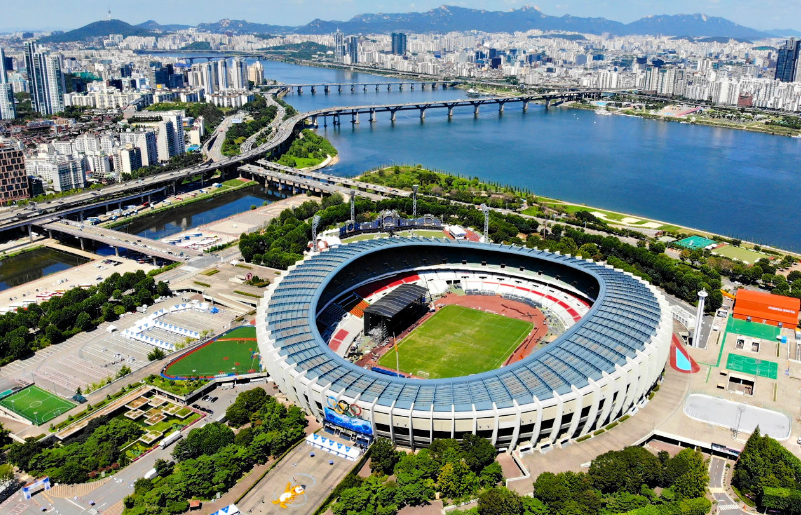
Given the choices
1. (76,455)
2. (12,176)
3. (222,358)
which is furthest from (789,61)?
(76,455)

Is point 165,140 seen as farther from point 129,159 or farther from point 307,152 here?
point 307,152

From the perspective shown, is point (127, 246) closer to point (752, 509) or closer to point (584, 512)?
point (584, 512)

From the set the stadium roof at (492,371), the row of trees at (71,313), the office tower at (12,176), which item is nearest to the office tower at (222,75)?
the office tower at (12,176)

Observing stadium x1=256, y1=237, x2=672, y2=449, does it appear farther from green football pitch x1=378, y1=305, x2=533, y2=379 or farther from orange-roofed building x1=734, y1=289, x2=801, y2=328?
orange-roofed building x1=734, y1=289, x2=801, y2=328

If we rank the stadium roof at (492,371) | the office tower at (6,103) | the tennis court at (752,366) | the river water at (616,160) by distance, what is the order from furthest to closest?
the office tower at (6,103), the river water at (616,160), the tennis court at (752,366), the stadium roof at (492,371)

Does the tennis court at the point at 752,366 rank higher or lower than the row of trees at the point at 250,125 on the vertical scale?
lower

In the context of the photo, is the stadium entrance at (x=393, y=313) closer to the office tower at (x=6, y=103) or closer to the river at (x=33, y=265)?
the river at (x=33, y=265)

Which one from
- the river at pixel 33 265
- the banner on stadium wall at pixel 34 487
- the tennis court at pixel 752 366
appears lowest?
the river at pixel 33 265
